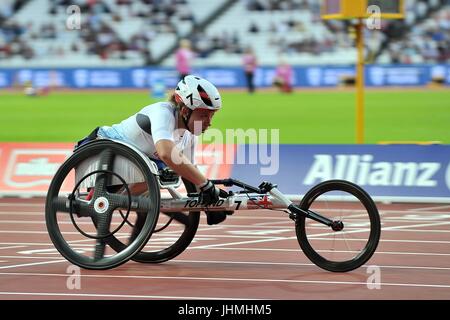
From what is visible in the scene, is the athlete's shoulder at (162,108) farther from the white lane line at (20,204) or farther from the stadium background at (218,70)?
the stadium background at (218,70)

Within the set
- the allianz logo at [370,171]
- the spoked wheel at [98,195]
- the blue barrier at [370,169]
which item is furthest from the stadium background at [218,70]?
the spoked wheel at [98,195]

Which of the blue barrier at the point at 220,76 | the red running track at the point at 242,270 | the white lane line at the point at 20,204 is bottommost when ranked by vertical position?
the red running track at the point at 242,270

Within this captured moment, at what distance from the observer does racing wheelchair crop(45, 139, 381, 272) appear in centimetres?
810

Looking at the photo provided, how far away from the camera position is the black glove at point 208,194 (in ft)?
26.9

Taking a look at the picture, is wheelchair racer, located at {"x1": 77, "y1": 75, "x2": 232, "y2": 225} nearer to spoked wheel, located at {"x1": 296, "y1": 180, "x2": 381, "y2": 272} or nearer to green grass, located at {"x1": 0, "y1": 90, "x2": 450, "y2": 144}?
spoked wheel, located at {"x1": 296, "y1": 180, "x2": 381, "y2": 272}

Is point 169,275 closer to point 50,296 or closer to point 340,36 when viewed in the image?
point 50,296

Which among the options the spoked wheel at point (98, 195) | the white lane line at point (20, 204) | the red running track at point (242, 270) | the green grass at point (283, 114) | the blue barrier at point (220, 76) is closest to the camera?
the red running track at point (242, 270)

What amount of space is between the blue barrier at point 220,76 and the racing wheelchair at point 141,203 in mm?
26600

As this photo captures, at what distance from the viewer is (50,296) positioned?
7.39m

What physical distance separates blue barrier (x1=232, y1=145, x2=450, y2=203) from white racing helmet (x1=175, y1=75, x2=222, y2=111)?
5086 mm

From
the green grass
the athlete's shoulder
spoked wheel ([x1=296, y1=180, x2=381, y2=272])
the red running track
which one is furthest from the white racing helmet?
the green grass

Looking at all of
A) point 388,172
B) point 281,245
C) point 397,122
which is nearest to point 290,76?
point 397,122
